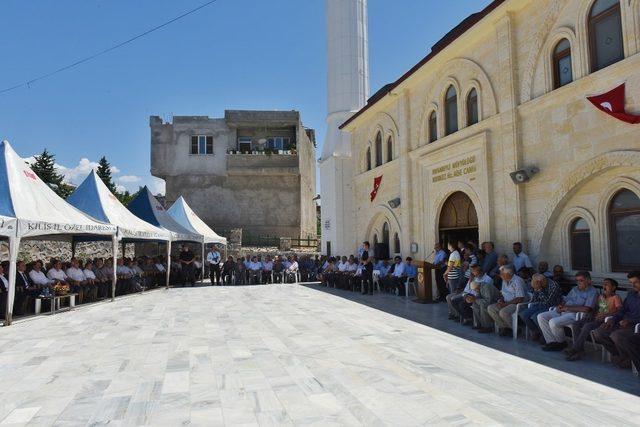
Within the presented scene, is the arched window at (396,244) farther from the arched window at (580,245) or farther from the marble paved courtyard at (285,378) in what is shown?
the arched window at (580,245)

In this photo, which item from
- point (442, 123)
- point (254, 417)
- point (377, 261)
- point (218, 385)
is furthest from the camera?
point (377, 261)

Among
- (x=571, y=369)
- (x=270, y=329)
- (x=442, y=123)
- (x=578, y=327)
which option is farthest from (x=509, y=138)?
(x=270, y=329)

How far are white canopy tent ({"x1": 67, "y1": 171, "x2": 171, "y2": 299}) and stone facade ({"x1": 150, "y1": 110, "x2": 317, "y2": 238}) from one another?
725 inches

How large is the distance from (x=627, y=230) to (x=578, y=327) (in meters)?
2.68

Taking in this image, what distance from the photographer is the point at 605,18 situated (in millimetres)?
8320

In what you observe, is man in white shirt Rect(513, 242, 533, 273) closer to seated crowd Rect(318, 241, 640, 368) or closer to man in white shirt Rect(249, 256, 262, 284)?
seated crowd Rect(318, 241, 640, 368)

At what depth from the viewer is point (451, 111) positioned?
13.3m

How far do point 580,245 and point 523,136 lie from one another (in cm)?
269

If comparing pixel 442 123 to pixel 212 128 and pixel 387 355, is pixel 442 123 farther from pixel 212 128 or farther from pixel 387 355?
pixel 212 128

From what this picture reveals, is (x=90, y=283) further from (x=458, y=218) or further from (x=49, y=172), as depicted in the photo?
(x=49, y=172)

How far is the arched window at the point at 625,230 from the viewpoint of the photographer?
784cm

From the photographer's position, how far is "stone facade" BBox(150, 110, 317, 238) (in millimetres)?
33688

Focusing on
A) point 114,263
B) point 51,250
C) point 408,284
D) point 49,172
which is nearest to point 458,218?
point 408,284

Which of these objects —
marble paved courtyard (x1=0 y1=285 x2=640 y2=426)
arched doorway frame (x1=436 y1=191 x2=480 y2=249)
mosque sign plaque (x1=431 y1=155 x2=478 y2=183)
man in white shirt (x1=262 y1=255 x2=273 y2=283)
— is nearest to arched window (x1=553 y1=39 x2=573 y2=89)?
mosque sign plaque (x1=431 y1=155 x2=478 y2=183)
